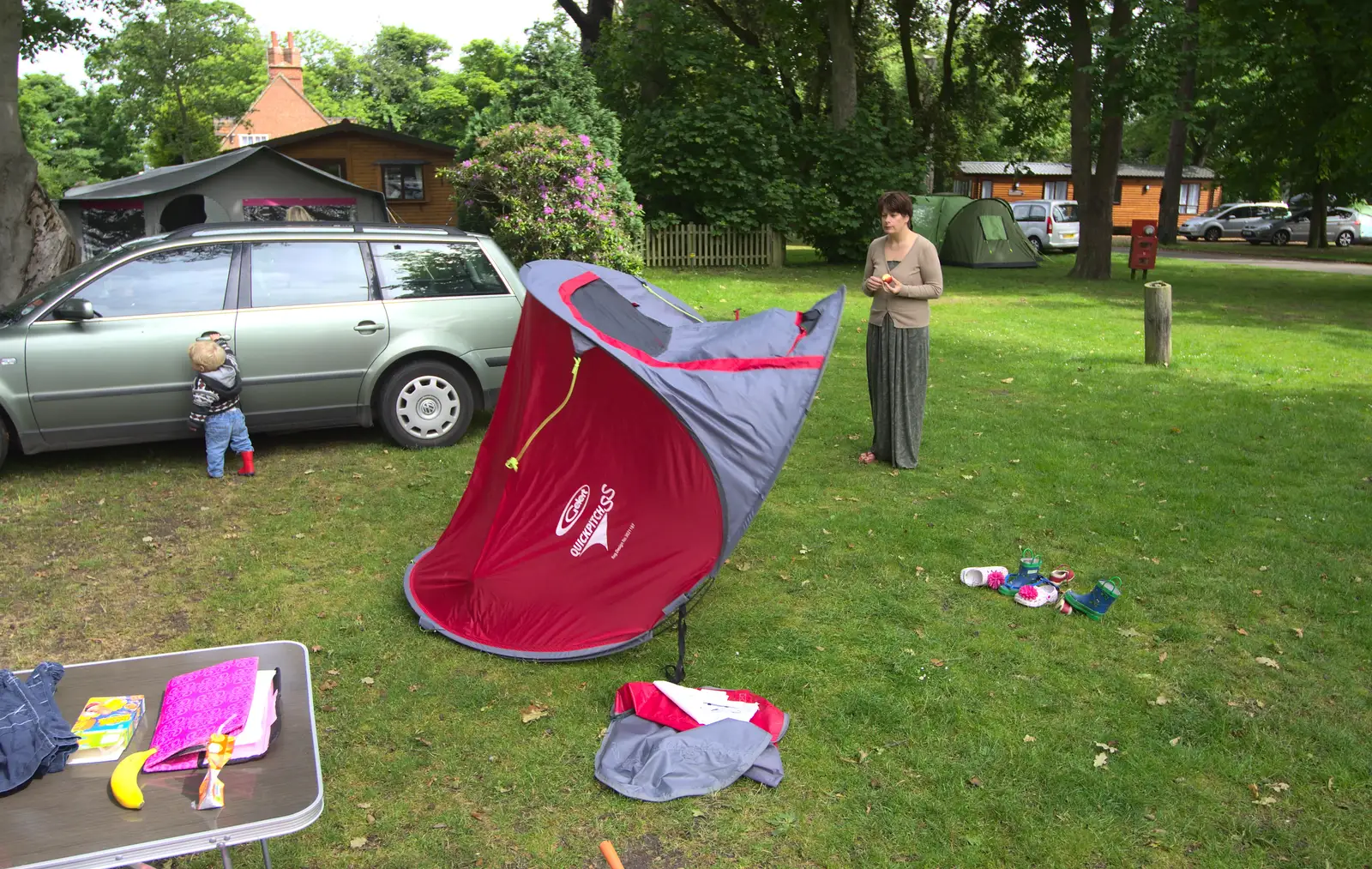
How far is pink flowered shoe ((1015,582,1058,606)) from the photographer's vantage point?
5344 millimetres

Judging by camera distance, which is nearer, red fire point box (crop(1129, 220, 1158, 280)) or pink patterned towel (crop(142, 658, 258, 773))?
pink patterned towel (crop(142, 658, 258, 773))

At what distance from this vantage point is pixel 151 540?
6195 millimetres

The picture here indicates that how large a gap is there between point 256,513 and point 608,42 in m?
23.4

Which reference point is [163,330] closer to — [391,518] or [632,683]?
[391,518]

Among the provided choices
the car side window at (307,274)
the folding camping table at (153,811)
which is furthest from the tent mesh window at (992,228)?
the folding camping table at (153,811)

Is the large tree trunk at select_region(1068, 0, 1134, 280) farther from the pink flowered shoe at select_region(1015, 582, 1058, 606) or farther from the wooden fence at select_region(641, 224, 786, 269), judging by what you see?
the pink flowered shoe at select_region(1015, 582, 1058, 606)

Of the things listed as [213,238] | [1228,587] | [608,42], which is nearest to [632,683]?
[1228,587]

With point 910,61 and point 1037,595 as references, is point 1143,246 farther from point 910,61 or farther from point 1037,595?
point 1037,595

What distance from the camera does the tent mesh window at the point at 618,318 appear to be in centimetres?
459

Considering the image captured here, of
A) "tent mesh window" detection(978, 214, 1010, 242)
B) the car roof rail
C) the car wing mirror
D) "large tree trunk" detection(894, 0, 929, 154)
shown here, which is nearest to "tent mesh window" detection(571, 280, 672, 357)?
the car roof rail

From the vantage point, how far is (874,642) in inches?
195

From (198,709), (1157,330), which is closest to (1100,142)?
(1157,330)

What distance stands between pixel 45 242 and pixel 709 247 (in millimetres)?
14207

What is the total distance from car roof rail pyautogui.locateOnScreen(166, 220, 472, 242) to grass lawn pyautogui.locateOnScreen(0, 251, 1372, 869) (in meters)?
1.68
